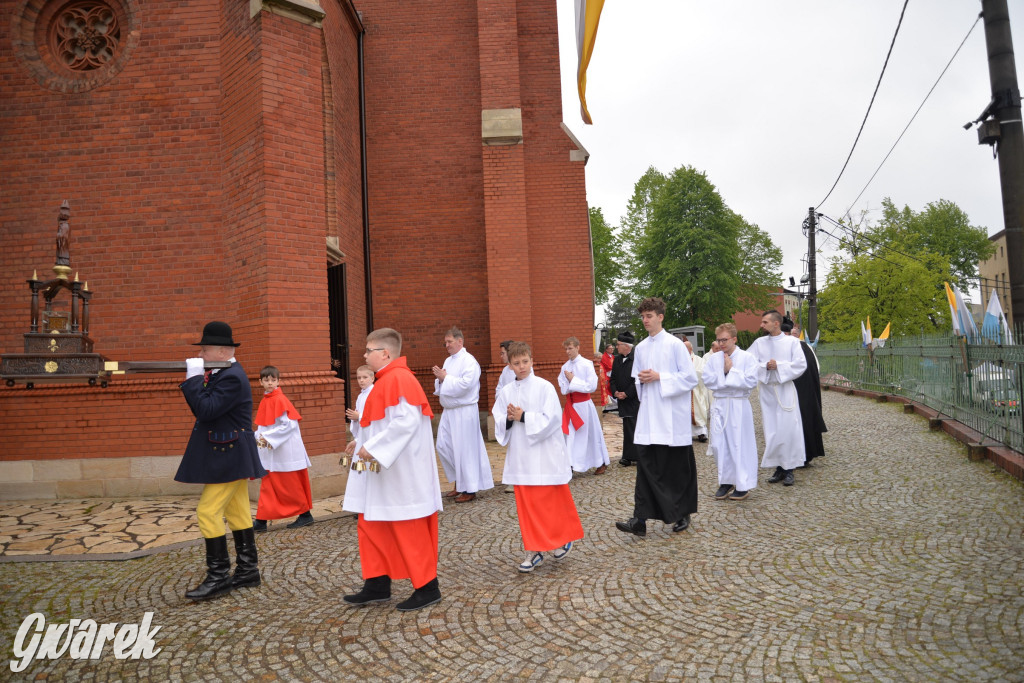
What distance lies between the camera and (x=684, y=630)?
357cm

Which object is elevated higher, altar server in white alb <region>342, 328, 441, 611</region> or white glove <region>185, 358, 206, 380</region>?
white glove <region>185, 358, 206, 380</region>

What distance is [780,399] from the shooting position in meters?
7.98

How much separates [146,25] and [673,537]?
9230mm

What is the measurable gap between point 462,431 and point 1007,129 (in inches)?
286

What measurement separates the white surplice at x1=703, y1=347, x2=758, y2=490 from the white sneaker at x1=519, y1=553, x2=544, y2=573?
9.94 feet

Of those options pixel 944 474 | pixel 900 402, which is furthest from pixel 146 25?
pixel 900 402

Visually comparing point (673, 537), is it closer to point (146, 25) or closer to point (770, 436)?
point (770, 436)

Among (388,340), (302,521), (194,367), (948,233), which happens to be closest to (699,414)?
(302,521)

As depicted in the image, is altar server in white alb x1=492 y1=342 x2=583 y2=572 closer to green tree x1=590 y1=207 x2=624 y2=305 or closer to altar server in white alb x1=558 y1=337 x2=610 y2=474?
altar server in white alb x1=558 y1=337 x2=610 y2=474

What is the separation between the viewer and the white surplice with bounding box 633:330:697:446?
5738mm

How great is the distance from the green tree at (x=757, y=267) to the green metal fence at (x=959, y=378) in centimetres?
2033

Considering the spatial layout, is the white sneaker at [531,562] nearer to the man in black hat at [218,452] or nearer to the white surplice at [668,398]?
the white surplice at [668,398]

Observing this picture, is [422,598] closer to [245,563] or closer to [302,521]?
[245,563]

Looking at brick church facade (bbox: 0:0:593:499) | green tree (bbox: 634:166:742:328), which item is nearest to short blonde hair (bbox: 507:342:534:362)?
brick church facade (bbox: 0:0:593:499)
